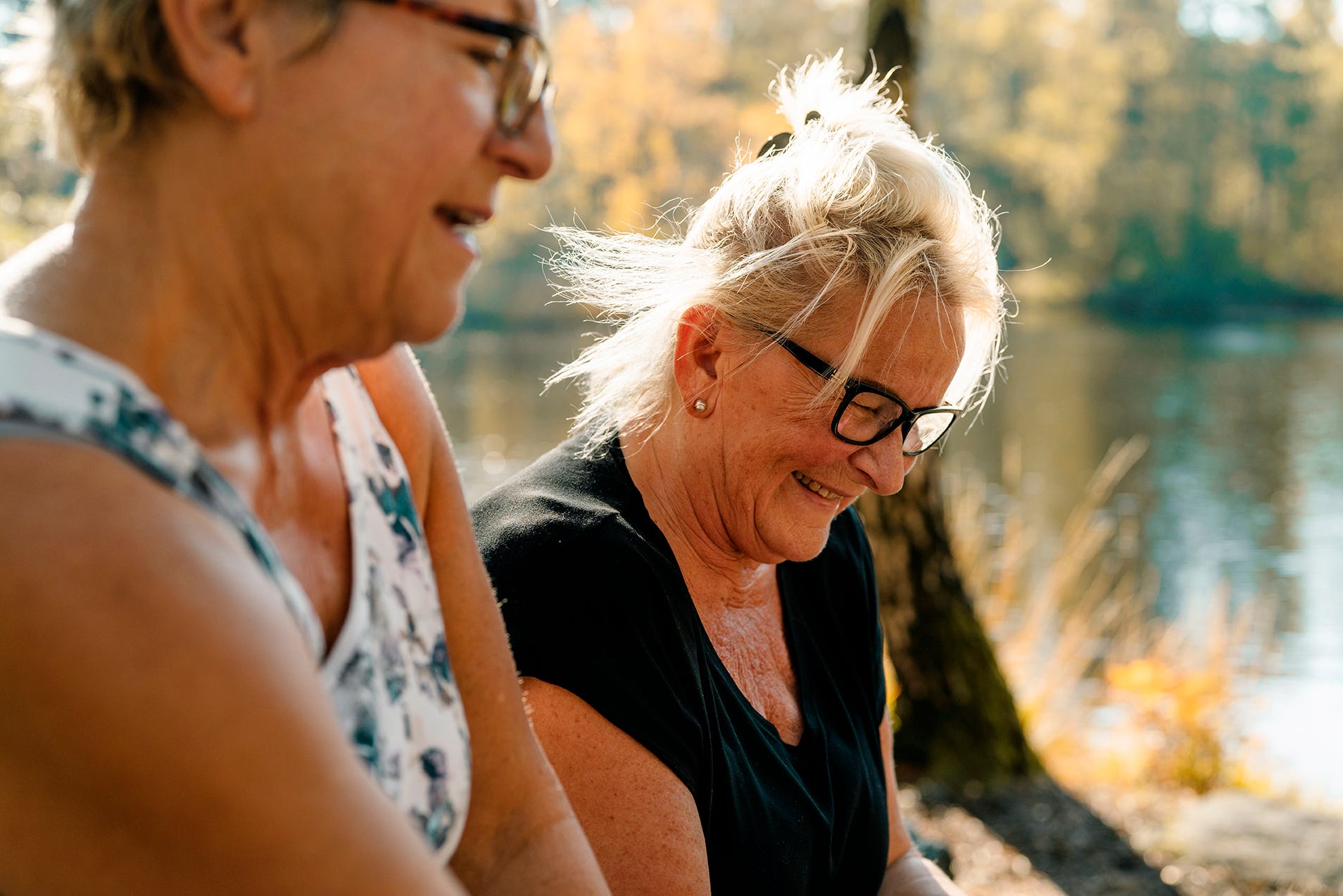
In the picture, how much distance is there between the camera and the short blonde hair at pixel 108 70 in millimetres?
822

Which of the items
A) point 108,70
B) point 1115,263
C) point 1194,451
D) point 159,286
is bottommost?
point 159,286

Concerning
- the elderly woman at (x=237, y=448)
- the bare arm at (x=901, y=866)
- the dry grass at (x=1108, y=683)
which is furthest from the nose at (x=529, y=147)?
the dry grass at (x=1108, y=683)

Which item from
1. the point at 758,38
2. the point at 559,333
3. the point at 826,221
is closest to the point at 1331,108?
the point at 758,38

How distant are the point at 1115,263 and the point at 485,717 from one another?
38.0 metres

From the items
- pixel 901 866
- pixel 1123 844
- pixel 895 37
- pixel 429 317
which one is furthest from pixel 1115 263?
pixel 429 317

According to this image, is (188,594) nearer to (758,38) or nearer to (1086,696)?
(1086,696)

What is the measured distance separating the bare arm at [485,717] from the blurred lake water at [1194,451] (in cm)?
485

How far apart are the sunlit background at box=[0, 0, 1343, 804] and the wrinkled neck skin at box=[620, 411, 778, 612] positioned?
1.85 feet

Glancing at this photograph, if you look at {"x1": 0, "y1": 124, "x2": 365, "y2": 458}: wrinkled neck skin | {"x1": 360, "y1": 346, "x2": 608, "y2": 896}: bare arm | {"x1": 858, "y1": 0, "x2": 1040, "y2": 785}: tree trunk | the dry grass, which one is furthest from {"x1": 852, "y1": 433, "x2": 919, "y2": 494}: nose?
the dry grass

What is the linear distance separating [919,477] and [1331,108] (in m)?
37.7

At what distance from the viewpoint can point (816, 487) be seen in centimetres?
193

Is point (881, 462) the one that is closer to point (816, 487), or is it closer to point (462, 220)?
point (816, 487)

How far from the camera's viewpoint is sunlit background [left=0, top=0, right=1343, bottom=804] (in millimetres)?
9859

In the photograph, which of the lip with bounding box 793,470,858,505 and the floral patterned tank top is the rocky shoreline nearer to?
the lip with bounding box 793,470,858,505
